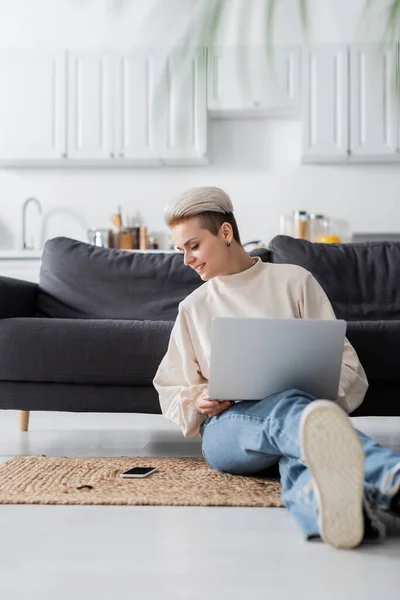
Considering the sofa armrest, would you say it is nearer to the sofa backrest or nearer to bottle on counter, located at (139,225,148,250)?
the sofa backrest

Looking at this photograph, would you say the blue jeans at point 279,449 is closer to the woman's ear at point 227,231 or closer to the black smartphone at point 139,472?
the black smartphone at point 139,472

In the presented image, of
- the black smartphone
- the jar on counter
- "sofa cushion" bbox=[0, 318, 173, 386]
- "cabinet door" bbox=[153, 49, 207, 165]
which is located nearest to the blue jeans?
the black smartphone

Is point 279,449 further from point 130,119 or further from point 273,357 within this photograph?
point 130,119

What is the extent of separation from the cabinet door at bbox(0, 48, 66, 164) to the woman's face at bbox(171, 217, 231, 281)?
338cm

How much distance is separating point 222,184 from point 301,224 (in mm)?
700

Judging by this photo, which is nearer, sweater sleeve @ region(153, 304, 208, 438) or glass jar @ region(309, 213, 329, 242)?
sweater sleeve @ region(153, 304, 208, 438)

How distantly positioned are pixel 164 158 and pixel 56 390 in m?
2.92

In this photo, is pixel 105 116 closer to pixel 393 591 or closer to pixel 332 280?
pixel 332 280

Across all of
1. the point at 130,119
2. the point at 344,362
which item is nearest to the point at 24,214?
the point at 130,119

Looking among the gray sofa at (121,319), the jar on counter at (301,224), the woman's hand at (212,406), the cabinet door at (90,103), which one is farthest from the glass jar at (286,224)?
the woman's hand at (212,406)

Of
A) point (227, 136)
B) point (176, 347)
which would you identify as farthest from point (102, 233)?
point (176, 347)

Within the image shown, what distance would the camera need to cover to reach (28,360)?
91.4 inches

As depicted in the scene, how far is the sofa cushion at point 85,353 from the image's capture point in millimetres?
2299

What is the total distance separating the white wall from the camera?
5145 mm
